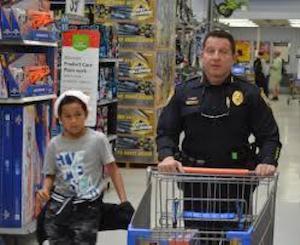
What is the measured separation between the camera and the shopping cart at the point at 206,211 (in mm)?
2551

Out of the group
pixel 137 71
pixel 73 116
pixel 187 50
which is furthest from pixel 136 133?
pixel 73 116

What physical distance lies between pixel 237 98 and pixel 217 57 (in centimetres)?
23

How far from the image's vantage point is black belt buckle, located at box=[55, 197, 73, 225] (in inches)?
146

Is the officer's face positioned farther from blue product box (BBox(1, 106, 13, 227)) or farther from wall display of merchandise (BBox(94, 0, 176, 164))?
wall display of merchandise (BBox(94, 0, 176, 164))

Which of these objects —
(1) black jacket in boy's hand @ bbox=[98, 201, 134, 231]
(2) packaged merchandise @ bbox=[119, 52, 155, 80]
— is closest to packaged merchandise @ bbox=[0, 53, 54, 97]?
(1) black jacket in boy's hand @ bbox=[98, 201, 134, 231]

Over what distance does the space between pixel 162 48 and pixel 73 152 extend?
17.8 ft

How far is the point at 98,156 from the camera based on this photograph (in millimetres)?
3779

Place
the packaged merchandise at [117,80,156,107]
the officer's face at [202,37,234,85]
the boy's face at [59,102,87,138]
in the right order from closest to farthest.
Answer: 1. the officer's face at [202,37,234,85]
2. the boy's face at [59,102,87,138]
3. the packaged merchandise at [117,80,156,107]

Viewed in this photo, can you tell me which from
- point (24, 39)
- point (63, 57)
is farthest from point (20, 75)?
point (63, 57)

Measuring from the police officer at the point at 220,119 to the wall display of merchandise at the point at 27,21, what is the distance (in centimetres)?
193

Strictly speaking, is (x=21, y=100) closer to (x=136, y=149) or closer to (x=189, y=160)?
(x=189, y=160)

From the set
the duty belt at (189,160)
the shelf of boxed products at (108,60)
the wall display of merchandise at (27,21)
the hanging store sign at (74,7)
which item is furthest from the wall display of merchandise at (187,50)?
the duty belt at (189,160)

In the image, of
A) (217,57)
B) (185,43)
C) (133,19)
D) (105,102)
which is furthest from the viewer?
(185,43)

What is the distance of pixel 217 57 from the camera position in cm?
308
